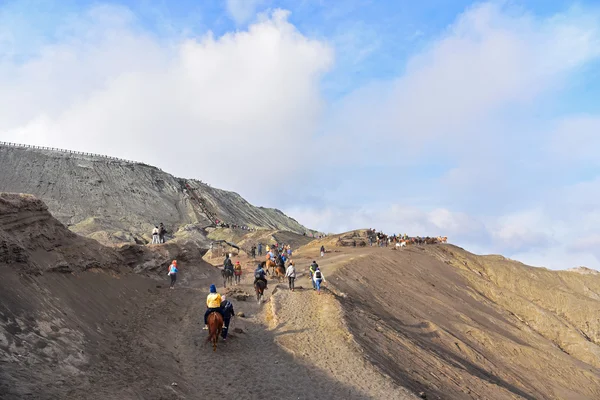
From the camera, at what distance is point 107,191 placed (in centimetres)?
8294

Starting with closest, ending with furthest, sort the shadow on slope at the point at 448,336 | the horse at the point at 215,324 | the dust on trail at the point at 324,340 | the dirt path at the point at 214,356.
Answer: the dirt path at the point at 214,356 → the dust on trail at the point at 324,340 → the horse at the point at 215,324 → the shadow on slope at the point at 448,336

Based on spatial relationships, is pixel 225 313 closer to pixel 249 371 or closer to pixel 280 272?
pixel 249 371

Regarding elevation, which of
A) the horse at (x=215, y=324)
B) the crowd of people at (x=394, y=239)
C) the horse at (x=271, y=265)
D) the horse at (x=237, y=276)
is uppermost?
the crowd of people at (x=394, y=239)

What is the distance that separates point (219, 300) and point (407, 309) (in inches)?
646

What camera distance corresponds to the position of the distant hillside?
242 feet

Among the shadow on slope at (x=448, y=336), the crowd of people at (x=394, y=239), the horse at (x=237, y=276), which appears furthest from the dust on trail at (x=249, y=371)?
the crowd of people at (x=394, y=239)

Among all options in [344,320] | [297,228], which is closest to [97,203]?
[297,228]

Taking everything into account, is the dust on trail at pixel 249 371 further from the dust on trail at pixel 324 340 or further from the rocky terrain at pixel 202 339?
the dust on trail at pixel 324 340

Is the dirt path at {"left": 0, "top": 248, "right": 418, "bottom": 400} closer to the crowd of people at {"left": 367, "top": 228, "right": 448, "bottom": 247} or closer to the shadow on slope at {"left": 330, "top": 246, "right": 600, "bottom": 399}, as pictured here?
the shadow on slope at {"left": 330, "top": 246, "right": 600, "bottom": 399}

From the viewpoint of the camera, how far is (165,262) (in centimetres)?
2270

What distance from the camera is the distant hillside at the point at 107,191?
73812 millimetres

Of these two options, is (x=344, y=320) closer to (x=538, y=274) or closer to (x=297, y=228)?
(x=538, y=274)

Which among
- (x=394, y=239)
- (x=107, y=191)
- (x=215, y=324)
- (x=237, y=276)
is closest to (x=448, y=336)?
(x=237, y=276)

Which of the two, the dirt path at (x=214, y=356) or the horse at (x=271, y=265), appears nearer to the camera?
the dirt path at (x=214, y=356)
